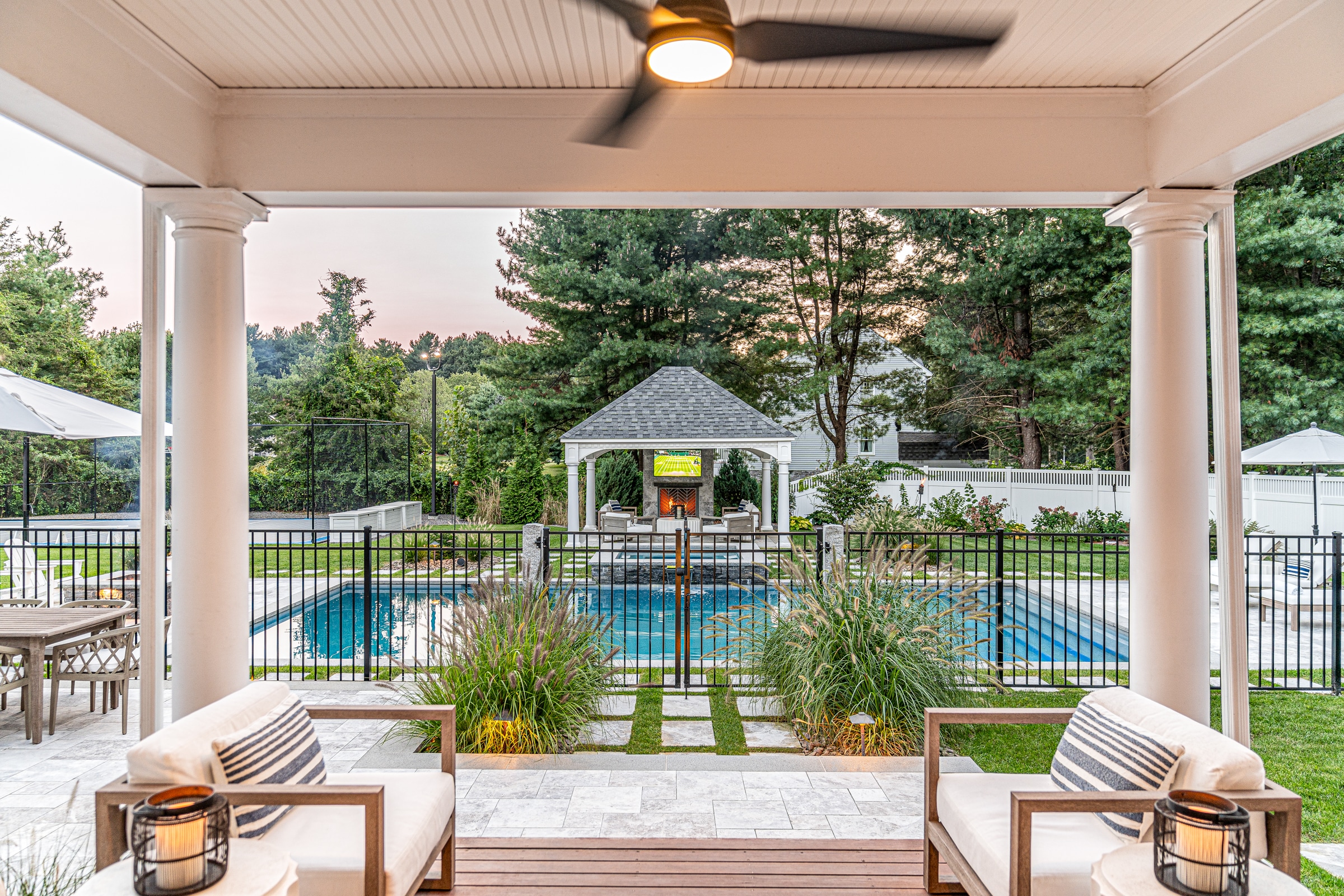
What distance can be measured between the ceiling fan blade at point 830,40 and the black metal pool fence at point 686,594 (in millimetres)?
2726

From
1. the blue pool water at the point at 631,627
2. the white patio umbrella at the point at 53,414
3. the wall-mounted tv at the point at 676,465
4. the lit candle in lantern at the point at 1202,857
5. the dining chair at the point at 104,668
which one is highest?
the white patio umbrella at the point at 53,414

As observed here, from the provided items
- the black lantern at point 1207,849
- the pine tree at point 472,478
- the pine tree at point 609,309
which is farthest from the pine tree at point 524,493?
the black lantern at point 1207,849

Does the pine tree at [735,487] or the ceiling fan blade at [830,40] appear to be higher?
the ceiling fan blade at [830,40]

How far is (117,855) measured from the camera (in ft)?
6.75

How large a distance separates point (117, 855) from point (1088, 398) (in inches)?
712

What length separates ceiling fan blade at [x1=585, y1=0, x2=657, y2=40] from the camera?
194 centimetres

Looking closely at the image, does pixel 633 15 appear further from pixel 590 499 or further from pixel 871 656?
pixel 590 499

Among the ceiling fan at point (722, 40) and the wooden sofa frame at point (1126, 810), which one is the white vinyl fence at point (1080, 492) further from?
the ceiling fan at point (722, 40)

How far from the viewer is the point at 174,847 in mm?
1638

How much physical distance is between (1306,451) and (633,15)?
9988 mm

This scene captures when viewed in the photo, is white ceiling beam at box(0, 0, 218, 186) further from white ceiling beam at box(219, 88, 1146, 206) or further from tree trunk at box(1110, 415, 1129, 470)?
tree trunk at box(1110, 415, 1129, 470)

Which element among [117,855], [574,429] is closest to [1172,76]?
[117,855]

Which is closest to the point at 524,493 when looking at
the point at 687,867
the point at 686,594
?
the point at 686,594

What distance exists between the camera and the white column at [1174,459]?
315 cm
